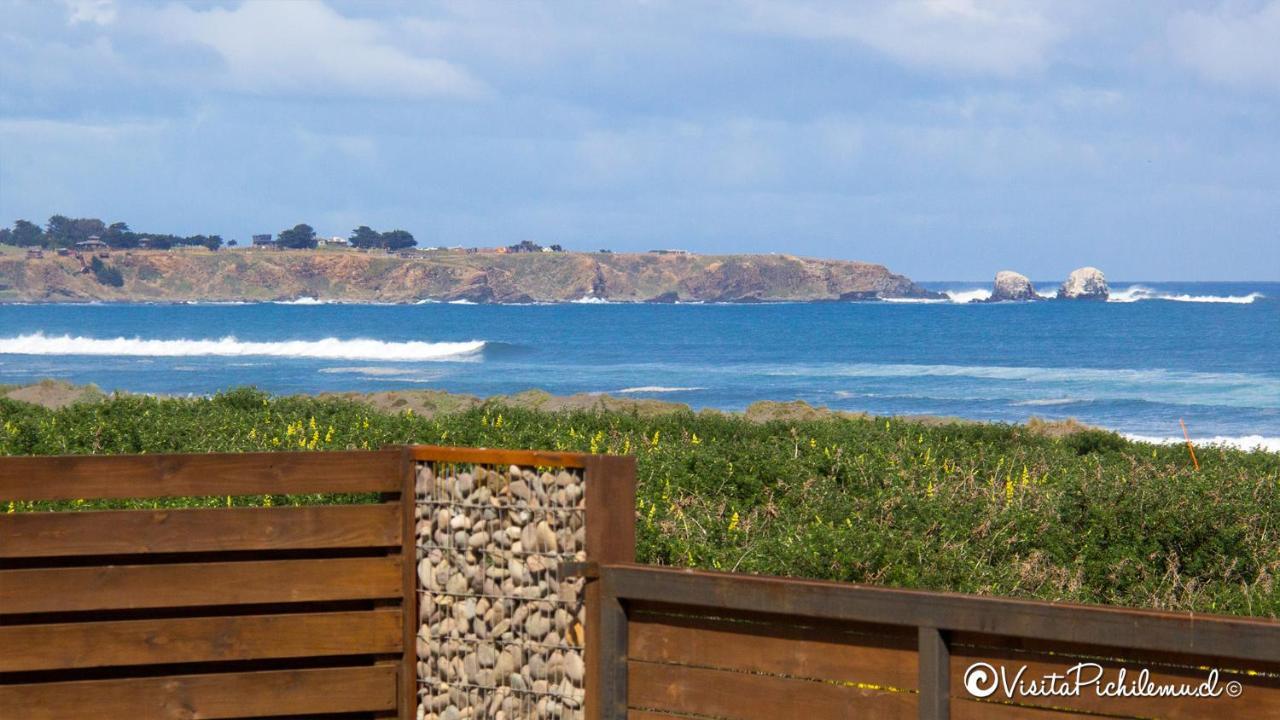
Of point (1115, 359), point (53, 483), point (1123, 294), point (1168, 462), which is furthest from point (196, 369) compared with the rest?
point (1123, 294)

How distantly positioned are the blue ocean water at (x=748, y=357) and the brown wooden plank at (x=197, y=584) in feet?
120

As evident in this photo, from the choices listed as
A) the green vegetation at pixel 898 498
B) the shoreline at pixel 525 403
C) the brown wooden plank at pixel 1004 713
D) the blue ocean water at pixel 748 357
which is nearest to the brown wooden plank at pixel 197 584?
the brown wooden plank at pixel 1004 713

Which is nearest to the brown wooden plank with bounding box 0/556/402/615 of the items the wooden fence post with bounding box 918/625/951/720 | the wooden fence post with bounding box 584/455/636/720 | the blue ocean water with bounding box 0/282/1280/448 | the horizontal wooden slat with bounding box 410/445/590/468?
the horizontal wooden slat with bounding box 410/445/590/468

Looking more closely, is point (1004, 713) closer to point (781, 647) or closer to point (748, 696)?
point (781, 647)

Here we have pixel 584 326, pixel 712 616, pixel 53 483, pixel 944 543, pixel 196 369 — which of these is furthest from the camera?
pixel 584 326

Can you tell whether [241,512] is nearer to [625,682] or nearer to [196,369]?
[625,682]

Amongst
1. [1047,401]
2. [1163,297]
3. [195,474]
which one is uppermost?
[1163,297]

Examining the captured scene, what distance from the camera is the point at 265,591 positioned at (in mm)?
5957

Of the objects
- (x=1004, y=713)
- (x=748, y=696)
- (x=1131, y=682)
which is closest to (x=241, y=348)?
(x=748, y=696)

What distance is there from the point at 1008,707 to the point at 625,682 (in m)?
1.52

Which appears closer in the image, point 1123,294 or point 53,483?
point 53,483

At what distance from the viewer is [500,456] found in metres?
5.84

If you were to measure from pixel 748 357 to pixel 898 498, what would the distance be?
70.9 metres

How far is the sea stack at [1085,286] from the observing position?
177 meters
